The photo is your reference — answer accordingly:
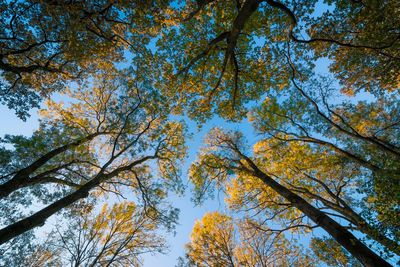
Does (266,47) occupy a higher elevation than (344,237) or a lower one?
higher

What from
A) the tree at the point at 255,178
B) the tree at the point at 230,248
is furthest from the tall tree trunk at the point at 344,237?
the tree at the point at 230,248

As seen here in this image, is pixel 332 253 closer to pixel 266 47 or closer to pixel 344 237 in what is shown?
pixel 344 237

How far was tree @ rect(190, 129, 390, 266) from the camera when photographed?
4535 mm

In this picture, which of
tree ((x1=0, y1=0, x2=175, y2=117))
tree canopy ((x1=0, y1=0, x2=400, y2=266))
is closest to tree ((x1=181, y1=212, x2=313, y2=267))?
tree canopy ((x1=0, y1=0, x2=400, y2=266))

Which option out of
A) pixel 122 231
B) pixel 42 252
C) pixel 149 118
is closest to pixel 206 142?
pixel 149 118

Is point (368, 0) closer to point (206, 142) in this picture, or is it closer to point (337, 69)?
point (337, 69)

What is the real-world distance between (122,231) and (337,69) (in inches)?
638

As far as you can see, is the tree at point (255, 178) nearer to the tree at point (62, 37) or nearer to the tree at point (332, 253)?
the tree at point (332, 253)

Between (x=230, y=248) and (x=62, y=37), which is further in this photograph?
(x=230, y=248)

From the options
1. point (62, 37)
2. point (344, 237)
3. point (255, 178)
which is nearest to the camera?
point (344, 237)

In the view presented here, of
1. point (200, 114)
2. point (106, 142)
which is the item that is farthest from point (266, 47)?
point (106, 142)

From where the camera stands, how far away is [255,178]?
11.3 m

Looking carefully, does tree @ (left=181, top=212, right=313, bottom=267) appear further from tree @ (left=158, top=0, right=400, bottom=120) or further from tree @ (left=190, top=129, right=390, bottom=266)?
tree @ (left=158, top=0, right=400, bottom=120)

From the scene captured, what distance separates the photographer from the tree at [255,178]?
454 centimetres
